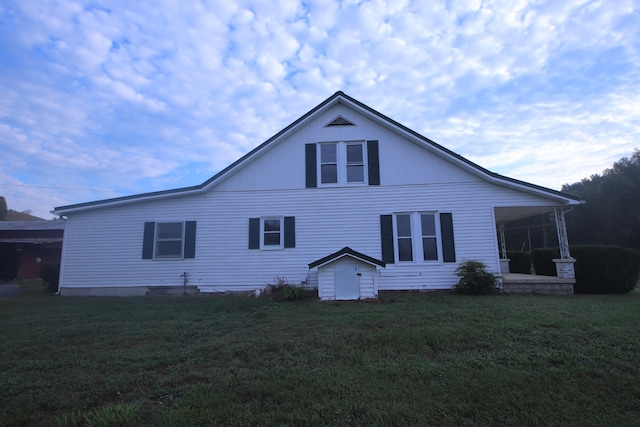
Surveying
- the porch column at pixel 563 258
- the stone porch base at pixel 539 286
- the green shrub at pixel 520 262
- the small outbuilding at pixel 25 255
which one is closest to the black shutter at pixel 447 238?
the stone porch base at pixel 539 286

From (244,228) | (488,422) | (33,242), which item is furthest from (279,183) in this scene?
(33,242)

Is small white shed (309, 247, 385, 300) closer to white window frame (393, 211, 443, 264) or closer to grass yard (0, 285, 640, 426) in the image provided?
white window frame (393, 211, 443, 264)

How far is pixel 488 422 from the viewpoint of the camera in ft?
10.4

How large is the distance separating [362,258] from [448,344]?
15.9 feet

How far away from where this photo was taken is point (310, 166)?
40.0 ft

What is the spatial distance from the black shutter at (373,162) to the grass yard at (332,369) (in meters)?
5.29

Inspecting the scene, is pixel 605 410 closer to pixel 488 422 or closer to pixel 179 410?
pixel 488 422

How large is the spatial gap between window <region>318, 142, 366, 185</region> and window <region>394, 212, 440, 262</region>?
76.1 inches

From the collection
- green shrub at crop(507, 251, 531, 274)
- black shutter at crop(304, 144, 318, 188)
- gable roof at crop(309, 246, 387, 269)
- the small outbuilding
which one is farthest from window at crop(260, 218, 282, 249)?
the small outbuilding

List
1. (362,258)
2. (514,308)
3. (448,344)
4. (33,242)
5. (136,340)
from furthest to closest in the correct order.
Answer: (33,242), (362,258), (514,308), (136,340), (448,344)

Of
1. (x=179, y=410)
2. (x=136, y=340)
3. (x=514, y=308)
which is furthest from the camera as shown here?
(x=514, y=308)

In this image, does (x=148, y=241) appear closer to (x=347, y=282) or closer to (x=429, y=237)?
(x=347, y=282)

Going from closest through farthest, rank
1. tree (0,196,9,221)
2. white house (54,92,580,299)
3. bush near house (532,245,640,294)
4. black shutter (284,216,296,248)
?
bush near house (532,245,640,294) → white house (54,92,580,299) → black shutter (284,216,296,248) → tree (0,196,9,221)

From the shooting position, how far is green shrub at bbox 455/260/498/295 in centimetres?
1061
